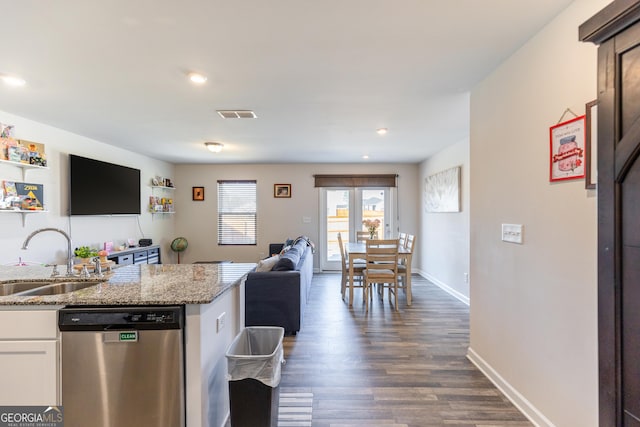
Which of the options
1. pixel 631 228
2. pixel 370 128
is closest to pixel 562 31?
→ pixel 631 228

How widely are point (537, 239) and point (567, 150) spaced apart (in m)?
0.55

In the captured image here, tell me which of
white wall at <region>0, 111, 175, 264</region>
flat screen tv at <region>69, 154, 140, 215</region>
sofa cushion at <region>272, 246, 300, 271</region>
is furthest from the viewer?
flat screen tv at <region>69, 154, 140, 215</region>

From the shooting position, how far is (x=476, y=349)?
2639mm

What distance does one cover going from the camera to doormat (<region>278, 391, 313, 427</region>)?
77.6 inches

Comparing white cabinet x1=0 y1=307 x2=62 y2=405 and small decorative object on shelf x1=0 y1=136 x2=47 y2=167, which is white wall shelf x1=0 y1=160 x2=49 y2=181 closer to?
small decorative object on shelf x1=0 y1=136 x2=47 y2=167

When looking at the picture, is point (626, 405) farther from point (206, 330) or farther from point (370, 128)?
point (370, 128)

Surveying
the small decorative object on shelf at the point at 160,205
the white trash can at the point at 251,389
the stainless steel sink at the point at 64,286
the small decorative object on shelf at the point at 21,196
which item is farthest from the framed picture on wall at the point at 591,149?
the small decorative object on shelf at the point at 160,205

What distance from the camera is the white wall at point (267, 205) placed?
21.4ft

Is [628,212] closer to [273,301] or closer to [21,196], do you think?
[273,301]

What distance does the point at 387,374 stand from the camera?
8.29 ft

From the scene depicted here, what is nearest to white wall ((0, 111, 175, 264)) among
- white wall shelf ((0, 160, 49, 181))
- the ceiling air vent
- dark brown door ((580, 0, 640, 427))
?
white wall shelf ((0, 160, 49, 181))

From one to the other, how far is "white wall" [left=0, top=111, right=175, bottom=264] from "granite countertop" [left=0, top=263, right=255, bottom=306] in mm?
995

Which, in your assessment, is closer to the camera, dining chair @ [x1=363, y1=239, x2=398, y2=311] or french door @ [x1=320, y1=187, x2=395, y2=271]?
dining chair @ [x1=363, y1=239, x2=398, y2=311]

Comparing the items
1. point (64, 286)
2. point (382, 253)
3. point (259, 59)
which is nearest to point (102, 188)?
point (64, 286)
